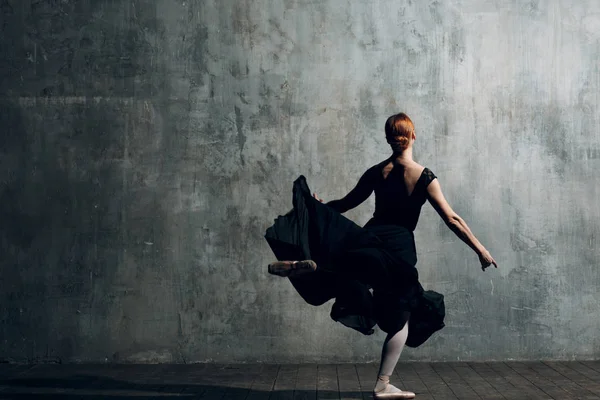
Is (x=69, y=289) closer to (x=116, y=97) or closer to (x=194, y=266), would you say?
(x=194, y=266)

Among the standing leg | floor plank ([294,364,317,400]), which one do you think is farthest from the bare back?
floor plank ([294,364,317,400])

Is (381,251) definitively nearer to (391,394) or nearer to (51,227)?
(391,394)

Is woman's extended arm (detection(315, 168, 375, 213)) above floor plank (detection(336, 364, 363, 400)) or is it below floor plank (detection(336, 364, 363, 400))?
above

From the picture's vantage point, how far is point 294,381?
6266 millimetres

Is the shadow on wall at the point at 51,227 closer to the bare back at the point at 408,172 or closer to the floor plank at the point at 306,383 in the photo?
the floor plank at the point at 306,383

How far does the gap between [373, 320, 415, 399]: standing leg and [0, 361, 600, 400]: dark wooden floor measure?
254 mm

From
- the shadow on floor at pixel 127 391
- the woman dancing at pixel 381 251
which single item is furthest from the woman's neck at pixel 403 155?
the shadow on floor at pixel 127 391

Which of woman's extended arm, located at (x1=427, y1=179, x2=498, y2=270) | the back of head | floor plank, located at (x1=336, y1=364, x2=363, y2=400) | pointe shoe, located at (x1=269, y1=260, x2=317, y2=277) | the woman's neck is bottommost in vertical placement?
floor plank, located at (x1=336, y1=364, x2=363, y2=400)

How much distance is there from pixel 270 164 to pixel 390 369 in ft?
7.85

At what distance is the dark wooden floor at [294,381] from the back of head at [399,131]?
1704mm

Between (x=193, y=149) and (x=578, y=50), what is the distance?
11.3ft

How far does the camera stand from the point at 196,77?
23.9ft

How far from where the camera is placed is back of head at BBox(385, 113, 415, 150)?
561cm

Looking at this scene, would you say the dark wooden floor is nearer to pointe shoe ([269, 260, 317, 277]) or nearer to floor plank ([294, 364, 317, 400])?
floor plank ([294, 364, 317, 400])
